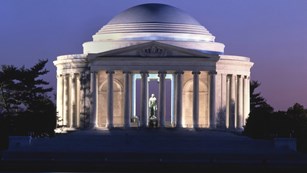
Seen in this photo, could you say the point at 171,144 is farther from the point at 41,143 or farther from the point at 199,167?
the point at 199,167

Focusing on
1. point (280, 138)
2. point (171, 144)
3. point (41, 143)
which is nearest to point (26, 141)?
point (41, 143)

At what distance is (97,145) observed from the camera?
198375 millimetres

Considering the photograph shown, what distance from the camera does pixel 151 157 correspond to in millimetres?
183125

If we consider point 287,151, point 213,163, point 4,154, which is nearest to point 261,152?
point 287,151

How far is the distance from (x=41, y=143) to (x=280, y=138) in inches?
1112

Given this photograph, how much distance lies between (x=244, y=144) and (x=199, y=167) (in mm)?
28578

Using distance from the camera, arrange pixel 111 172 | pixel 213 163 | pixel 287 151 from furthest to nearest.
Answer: pixel 287 151 < pixel 213 163 < pixel 111 172

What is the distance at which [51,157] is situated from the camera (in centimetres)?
18138

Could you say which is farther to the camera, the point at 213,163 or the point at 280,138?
the point at 280,138

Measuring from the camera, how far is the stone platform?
16988cm

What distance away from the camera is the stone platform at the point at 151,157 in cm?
16988

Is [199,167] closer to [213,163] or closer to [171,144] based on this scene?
[213,163]

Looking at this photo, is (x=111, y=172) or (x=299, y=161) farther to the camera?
(x=299, y=161)

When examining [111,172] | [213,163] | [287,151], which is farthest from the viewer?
[287,151]
